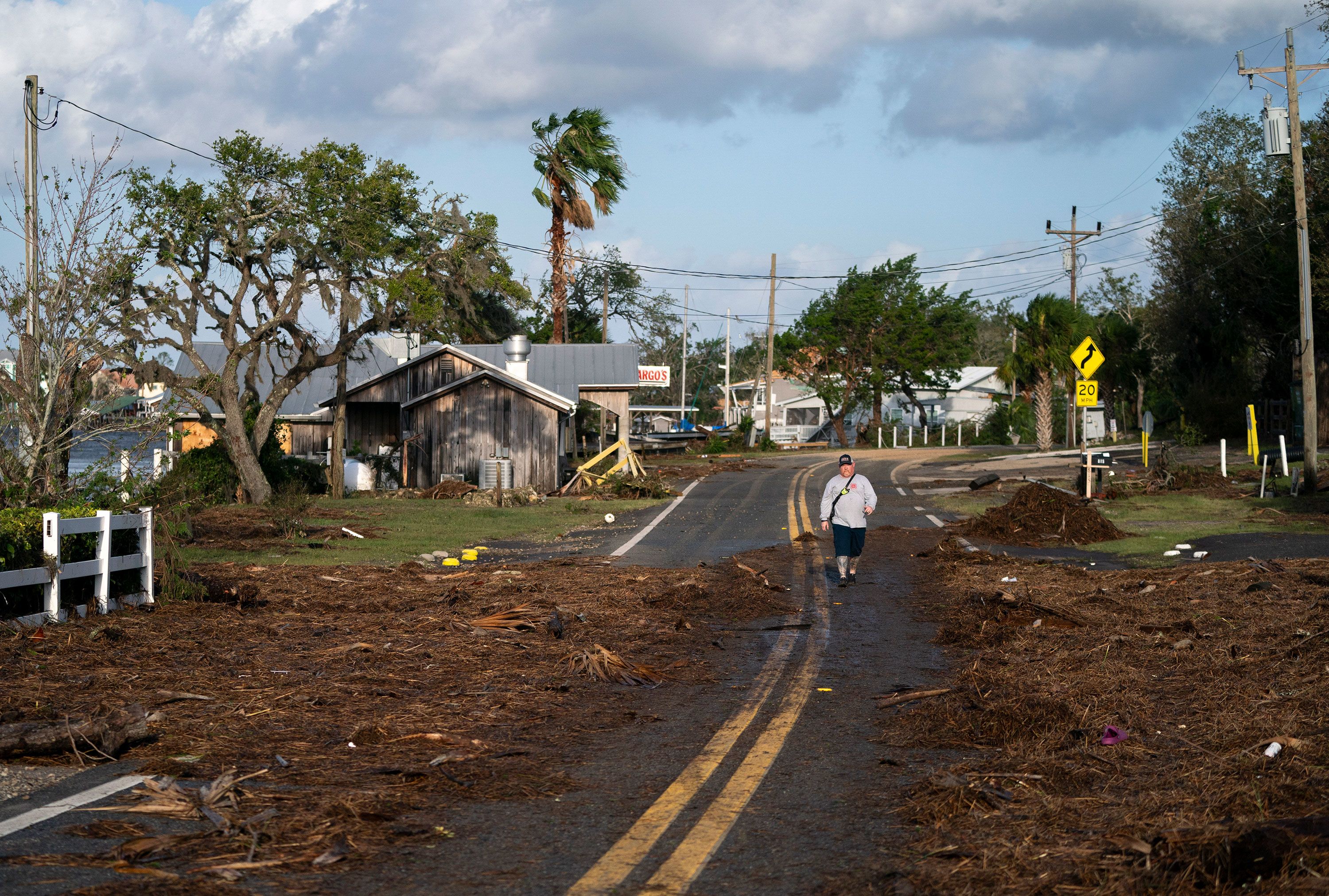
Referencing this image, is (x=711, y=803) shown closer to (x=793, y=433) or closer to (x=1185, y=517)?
(x=1185, y=517)

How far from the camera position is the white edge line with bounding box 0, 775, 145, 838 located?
4.92 m

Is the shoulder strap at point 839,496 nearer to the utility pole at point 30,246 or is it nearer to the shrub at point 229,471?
the utility pole at point 30,246

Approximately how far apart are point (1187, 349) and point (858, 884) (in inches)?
2087

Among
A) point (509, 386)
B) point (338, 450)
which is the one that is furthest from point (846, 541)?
point (509, 386)

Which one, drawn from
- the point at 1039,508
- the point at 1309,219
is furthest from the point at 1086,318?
the point at 1039,508

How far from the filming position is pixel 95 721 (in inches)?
243

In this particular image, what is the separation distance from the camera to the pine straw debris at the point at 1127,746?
168 inches

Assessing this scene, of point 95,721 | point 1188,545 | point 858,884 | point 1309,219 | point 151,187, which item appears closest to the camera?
point 858,884

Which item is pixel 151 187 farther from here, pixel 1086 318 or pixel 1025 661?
pixel 1086 318

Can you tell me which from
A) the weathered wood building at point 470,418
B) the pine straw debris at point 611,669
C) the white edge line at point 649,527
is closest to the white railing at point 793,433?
the weathered wood building at point 470,418

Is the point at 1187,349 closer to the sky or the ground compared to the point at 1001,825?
closer to the sky

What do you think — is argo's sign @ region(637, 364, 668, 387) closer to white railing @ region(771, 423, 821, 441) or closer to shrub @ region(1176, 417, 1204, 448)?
shrub @ region(1176, 417, 1204, 448)

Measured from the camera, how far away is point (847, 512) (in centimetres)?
1395

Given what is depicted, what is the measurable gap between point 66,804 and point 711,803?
2950mm
